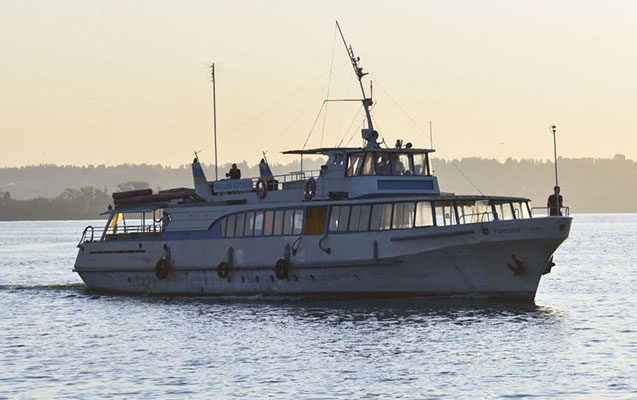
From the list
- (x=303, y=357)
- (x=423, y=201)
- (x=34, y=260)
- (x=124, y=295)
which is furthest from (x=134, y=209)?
(x=34, y=260)

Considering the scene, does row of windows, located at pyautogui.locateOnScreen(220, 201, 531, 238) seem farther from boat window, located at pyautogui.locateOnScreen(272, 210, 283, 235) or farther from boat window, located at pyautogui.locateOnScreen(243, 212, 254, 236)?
boat window, located at pyautogui.locateOnScreen(243, 212, 254, 236)

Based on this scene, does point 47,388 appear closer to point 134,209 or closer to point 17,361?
point 17,361

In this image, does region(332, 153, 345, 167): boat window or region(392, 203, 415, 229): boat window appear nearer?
region(392, 203, 415, 229): boat window

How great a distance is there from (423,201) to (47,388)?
17059mm

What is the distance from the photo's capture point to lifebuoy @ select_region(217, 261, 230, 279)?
44.3 metres

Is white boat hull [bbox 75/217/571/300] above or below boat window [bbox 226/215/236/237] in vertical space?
below

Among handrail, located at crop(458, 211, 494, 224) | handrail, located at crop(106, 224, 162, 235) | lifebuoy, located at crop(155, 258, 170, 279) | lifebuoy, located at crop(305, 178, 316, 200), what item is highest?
lifebuoy, located at crop(305, 178, 316, 200)

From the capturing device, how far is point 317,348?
32.3m

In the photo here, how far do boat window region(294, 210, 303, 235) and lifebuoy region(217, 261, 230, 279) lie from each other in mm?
3558

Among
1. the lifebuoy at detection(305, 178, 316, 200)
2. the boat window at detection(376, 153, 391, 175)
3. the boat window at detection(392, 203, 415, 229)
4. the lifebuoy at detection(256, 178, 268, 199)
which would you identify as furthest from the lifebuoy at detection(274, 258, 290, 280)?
the boat window at detection(376, 153, 391, 175)

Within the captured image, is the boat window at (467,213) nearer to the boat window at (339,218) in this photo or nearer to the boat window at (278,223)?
the boat window at (339,218)

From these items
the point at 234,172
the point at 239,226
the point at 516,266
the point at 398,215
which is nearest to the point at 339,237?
the point at 398,215

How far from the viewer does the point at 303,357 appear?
30875mm

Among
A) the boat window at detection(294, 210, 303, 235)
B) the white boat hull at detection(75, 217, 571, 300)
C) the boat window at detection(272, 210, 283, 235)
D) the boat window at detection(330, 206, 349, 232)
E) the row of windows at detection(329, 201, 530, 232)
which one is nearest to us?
the white boat hull at detection(75, 217, 571, 300)
